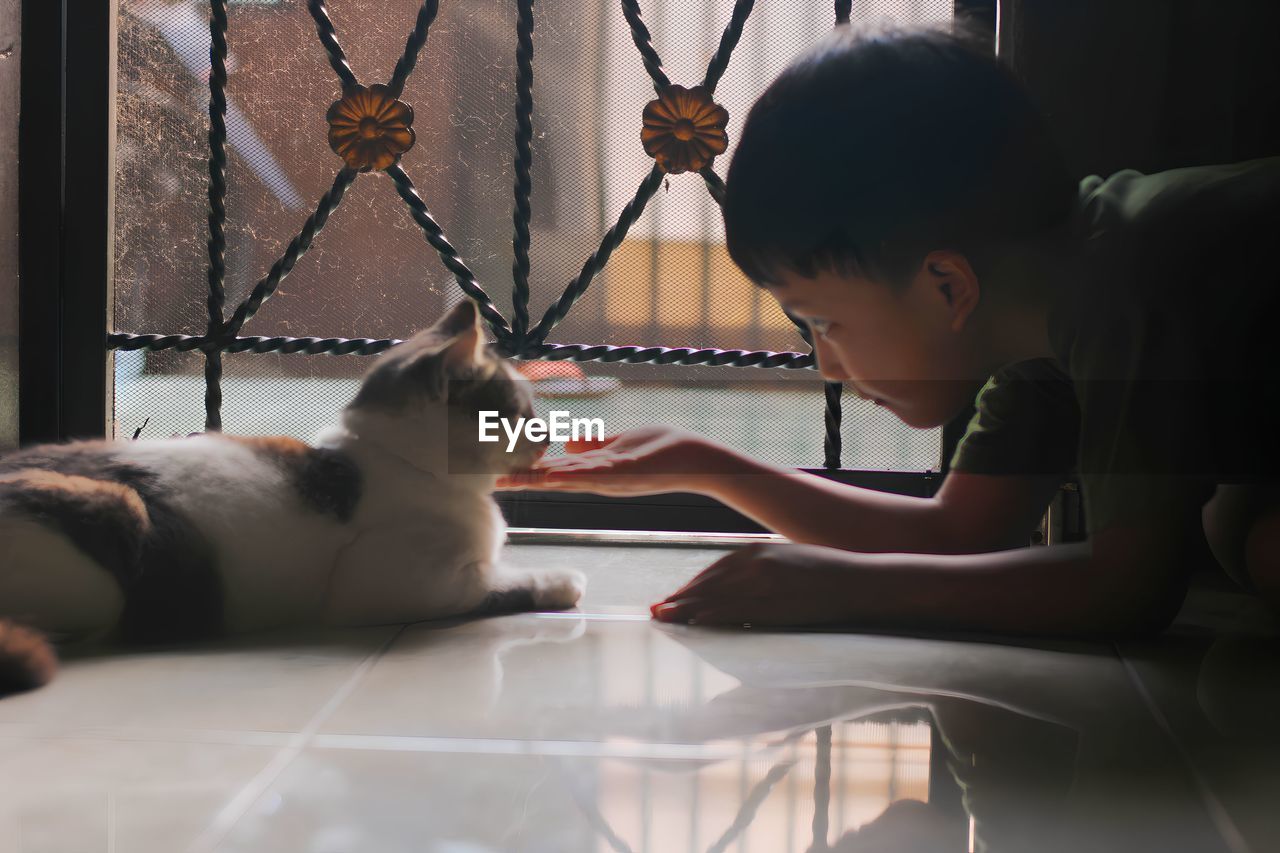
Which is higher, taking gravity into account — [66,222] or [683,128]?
[683,128]

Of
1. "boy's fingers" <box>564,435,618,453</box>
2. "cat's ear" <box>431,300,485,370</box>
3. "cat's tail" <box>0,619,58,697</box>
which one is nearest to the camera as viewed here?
"cat's tail" <box>0,619,58,697</box>

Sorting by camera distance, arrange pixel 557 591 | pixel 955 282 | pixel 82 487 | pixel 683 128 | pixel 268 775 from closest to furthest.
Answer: pixel 268 775 < pixel 82 487 < pixel 955 282 < pixel 557 591 < pixel 683 128

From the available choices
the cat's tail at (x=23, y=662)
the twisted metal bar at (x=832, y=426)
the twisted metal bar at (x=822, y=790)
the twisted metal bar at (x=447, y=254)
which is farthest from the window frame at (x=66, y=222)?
the twisted metal bar at (x=822, y=790)

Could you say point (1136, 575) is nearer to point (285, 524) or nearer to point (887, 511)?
point (887, 511)

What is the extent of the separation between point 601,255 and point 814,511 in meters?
0.48

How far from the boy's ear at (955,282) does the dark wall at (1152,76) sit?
31cm

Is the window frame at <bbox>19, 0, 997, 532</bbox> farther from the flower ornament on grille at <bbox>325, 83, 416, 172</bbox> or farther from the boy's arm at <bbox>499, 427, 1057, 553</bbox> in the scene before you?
the flower ornament on grille at <bbox>325, 83, 416, 172</bbox>

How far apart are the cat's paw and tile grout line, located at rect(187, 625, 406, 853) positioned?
0.25 meters

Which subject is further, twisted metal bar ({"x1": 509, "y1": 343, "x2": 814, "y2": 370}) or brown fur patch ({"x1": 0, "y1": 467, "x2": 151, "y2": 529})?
twisted metal bar ({"x1": 509, "y1": 343, "x2": 814, "y2": 370})

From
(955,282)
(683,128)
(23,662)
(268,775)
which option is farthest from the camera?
(683,128)

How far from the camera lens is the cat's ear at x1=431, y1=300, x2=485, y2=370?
1.03m

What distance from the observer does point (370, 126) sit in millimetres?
1235

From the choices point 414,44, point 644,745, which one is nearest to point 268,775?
point 644,745

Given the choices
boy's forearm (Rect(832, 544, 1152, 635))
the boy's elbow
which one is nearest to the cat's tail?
boy's forearm (Rect(832, 544, 1152, 635))
